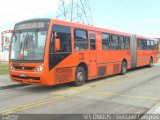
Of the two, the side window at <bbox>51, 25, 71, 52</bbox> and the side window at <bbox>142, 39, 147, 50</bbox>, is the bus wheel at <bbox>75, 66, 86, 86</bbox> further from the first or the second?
the side window at <bbox>142, 39, 147, 50</bbox>

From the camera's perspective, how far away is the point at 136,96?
11.3 meters

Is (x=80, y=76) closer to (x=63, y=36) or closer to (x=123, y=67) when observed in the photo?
(x=63, y=36)

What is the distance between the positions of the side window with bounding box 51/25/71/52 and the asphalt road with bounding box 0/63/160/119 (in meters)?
1.80

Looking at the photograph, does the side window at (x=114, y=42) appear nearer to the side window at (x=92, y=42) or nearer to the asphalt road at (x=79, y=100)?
the side window at (x=92, y=42)

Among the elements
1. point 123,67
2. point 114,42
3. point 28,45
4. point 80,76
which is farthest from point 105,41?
point 28,45

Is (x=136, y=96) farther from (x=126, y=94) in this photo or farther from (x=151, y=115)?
(x=151, y=115)

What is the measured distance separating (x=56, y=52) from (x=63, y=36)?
953 mm

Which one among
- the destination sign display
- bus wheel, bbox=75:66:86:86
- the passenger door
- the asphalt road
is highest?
the destination sign display

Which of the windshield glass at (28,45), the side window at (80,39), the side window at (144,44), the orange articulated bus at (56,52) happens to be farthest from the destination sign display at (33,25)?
the side window at (144,44)

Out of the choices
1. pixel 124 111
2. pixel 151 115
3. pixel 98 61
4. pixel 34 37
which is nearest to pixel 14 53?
pixel 34 37

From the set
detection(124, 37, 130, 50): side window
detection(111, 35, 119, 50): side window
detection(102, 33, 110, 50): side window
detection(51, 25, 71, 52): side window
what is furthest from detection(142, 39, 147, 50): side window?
detection(51, 25, 71, 52): side window

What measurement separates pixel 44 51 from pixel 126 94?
353cm

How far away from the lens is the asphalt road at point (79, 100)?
890cm

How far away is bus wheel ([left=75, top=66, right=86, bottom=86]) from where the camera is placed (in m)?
14.2
